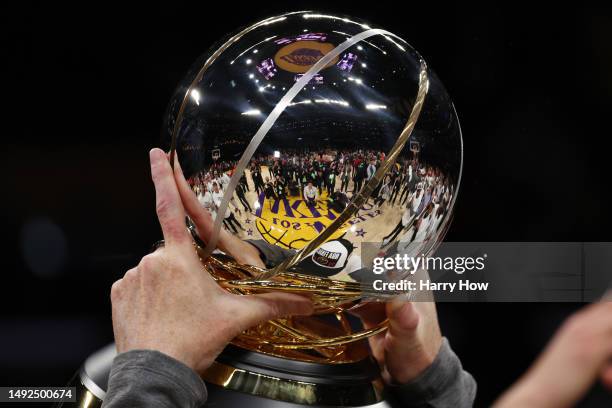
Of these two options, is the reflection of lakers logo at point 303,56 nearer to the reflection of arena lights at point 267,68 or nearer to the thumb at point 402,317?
the reflection of arena lights at point 267,68

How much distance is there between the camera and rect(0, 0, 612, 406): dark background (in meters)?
1.09

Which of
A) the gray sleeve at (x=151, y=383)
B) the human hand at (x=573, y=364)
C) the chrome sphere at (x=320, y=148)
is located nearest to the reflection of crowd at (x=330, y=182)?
the chrome sphere at (x=320, y=148)

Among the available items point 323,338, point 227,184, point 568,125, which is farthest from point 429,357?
point 568,125

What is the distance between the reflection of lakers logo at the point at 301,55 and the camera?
2.07ft

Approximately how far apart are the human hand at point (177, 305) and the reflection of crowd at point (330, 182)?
3cm

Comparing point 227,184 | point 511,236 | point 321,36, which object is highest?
point 321,36

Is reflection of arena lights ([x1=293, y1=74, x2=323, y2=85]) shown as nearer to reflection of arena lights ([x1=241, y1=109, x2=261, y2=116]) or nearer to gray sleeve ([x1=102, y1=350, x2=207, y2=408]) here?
reflection of arena lights ([x1=241, y1=109, x2=261, y2=116])

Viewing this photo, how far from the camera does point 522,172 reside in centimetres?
114

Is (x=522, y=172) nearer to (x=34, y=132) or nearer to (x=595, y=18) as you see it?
(x=595, y=18)

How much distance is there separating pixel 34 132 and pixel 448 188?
824 mm

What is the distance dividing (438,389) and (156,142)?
0.67 meters

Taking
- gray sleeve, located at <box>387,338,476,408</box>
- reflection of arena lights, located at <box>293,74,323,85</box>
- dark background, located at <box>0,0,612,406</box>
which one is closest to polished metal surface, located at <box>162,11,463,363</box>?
reflection of arena lights, located at <box>293,74,323,85</box>

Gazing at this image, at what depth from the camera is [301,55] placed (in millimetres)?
639

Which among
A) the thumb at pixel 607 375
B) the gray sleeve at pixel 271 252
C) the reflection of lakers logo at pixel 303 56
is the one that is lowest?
the gray sleeve at pixel 271 252
